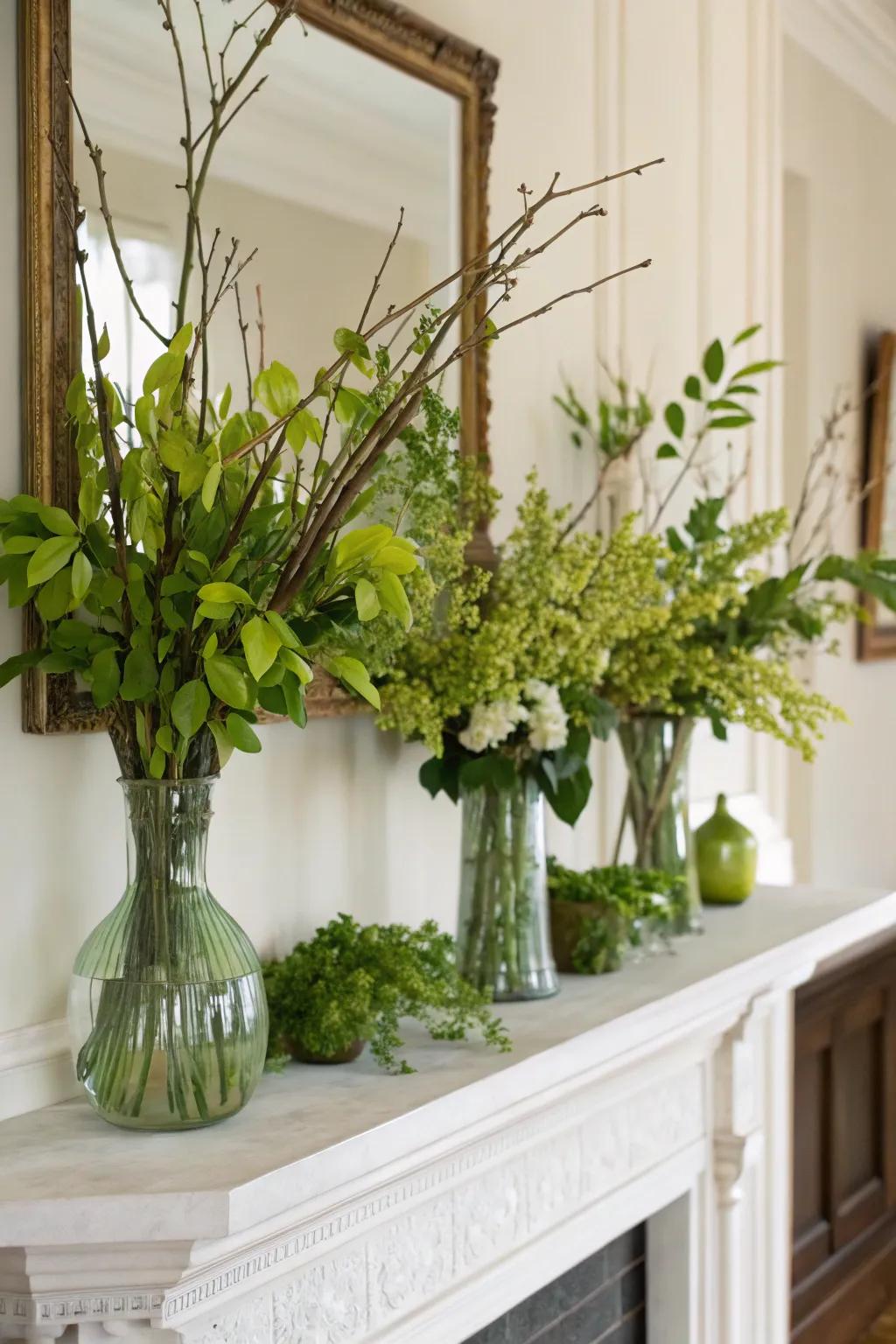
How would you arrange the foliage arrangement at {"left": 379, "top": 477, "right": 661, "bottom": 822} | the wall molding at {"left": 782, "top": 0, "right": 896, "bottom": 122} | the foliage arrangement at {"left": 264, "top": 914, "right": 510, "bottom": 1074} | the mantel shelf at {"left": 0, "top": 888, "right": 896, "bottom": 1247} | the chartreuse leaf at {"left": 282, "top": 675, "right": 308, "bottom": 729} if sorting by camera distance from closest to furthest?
1. the mantel shelf at {"left": 0, "top": 888, "right": 896, "bottom": 1247}
2. the chartreuse leaf at {"left": 282, "top": 675, "right": 308, "bottom": 729}
3. the foliage arrangement at {"left": 264, "top": 914, "right": 510, "bottom": 1074}
4. the foliage arrangement at {"left": 379, "top": 477, "right": 661, "bottom": 822}
5. the wall molding at {"left": 782, "top": 0, "right": 896, "bottom": 122}

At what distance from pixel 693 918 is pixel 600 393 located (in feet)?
2.62

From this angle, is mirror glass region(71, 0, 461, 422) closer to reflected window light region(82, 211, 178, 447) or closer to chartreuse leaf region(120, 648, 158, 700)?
reflected window light region(82, 211, 178, 447)

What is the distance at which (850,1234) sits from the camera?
3.13 m

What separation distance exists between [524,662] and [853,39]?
8.69ft

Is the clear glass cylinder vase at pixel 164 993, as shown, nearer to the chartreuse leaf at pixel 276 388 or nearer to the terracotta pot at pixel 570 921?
the chartreuse leaf at pixel 276 388

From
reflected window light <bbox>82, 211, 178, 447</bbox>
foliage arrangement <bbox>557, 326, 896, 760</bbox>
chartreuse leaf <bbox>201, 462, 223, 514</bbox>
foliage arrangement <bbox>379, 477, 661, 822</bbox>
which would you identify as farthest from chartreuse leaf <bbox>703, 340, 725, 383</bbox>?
chartreuse leaf <bbox>201, 462, 223, 514</bbox>

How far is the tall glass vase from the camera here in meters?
2.06

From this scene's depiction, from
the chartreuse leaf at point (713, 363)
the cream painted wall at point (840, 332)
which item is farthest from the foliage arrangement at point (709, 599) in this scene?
the cream painted wall at point (840, 332)

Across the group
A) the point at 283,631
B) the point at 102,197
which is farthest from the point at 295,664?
the point at 102,197

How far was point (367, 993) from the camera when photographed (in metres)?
1.41

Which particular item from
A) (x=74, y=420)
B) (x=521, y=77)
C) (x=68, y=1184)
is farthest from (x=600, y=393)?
(x=68, y=1184)

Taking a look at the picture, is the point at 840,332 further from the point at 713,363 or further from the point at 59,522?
the point at 59,522

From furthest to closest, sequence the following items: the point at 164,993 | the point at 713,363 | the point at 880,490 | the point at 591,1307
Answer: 1. the point at 880,490
2. the point at 713,363
3. the point at 591,1307
4. the point at 164,993

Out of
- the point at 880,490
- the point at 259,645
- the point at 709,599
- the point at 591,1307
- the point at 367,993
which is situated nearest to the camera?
the point at 259,645
